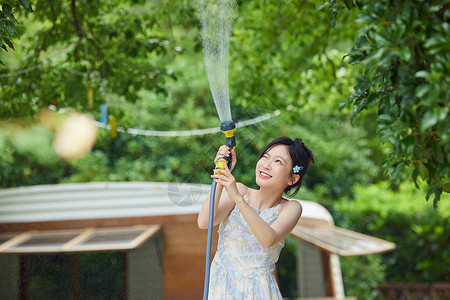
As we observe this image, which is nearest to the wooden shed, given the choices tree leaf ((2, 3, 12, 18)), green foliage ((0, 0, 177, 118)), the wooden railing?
green foliage ((0, 0, 177, 118))

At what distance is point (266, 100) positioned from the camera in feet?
13.6

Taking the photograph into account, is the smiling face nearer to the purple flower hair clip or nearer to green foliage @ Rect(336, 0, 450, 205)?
the purple flower hair clip

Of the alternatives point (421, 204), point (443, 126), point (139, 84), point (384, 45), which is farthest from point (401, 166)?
point (421, 204)

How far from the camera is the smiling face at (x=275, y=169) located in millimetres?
1906

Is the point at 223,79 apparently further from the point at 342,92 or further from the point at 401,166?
the point at 342,92

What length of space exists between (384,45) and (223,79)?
0.80m

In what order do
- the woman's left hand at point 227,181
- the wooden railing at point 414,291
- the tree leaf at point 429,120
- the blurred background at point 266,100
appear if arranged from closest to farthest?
→ the tree leaf at point 429,120 < the blurred background at point 266,100 < the woman's left hand at point 227,181 < the wooden railing at point 414,291

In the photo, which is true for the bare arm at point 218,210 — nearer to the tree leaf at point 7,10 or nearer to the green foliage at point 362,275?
the tree leaf at point 7,10

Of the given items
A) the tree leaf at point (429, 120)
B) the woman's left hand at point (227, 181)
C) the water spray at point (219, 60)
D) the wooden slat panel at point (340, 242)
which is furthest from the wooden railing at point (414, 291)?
the tree leaf at point (429, 120)

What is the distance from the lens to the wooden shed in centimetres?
309

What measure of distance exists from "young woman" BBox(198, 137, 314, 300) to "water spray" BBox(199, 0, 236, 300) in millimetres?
103

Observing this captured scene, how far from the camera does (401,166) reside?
4.79 ft

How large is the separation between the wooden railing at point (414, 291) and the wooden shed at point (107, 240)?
2197mm

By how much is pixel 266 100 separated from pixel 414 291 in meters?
3.59
